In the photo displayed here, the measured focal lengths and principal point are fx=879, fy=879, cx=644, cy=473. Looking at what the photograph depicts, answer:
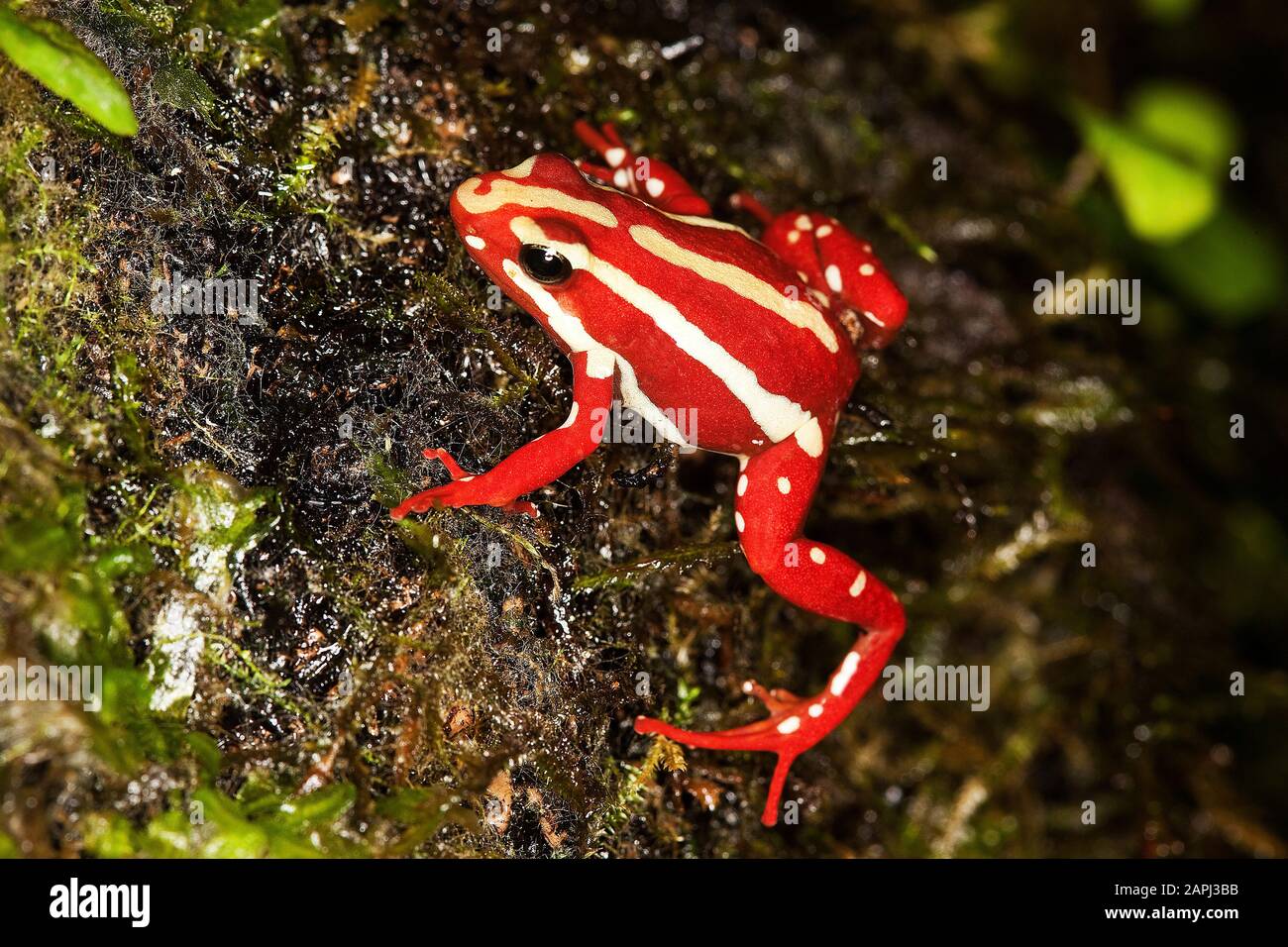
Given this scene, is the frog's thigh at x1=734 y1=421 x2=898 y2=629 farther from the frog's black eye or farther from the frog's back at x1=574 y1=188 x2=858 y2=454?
the frog's black eye

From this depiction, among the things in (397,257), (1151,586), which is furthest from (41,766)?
(1151,586)

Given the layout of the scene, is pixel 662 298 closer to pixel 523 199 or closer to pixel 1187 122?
pixel 523 199

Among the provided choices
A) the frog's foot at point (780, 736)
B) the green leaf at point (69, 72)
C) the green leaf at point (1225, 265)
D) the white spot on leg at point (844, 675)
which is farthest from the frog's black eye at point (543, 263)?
A: the green leaf at point (1225, 265)

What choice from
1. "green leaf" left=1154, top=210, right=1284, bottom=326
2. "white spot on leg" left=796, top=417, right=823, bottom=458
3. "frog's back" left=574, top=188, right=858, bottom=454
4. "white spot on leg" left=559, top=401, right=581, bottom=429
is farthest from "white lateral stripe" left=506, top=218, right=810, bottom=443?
"green leaf" left=1154, top=210, right=1284, bottom=326

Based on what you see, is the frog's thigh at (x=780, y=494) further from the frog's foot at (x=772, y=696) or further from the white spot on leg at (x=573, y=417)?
the white spot on leg at (x=573, y=417)

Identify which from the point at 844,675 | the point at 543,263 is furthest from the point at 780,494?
the point at 543,263
